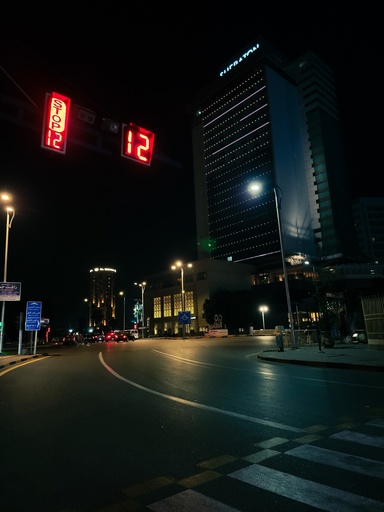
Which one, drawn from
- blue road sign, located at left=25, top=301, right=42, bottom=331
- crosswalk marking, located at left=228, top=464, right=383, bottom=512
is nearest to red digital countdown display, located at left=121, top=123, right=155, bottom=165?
crosswalk marking, located at left=228, top=464, right=383, bottom=512

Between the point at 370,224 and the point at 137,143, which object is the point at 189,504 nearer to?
the point at 137,143

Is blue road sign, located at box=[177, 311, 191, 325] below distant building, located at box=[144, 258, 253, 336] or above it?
below

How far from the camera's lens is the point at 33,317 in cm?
2641

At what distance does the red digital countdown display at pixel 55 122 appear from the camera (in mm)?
11250

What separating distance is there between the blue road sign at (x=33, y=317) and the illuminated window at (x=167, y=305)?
7565 centimetres

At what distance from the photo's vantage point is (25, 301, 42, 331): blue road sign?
2595 cm

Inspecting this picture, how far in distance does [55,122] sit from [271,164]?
118m

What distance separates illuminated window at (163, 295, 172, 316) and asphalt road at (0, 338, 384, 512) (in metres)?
93.3

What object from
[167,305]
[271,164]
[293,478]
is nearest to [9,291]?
[293,478]

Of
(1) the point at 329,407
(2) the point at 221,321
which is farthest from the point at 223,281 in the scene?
(1) the point at 329,407

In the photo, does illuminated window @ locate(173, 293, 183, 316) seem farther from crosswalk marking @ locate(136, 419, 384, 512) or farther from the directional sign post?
crosswalk marking @ locate(136, 419, 384, 512)

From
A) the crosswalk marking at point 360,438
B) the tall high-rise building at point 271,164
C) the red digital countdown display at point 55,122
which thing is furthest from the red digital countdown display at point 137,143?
the tall high-rise building at point 271,164

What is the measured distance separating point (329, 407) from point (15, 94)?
13.6 m

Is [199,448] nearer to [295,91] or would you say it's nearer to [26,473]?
[26,473]
